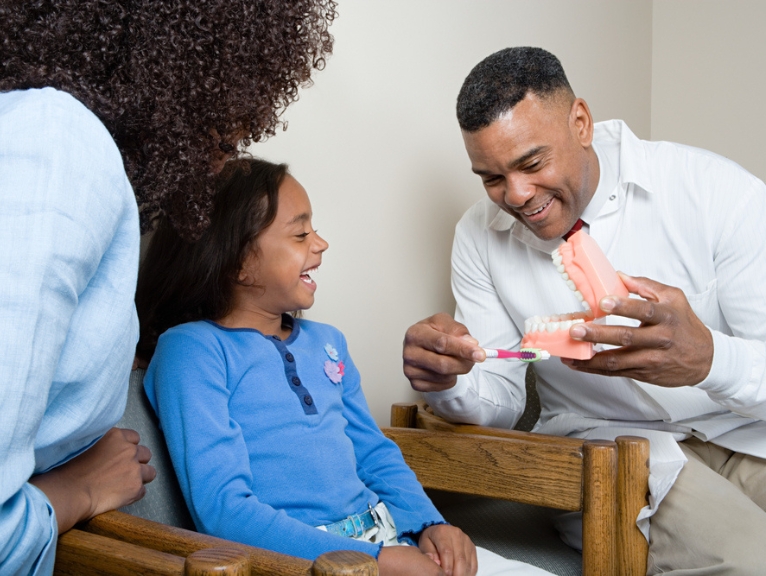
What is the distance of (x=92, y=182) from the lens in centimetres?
76

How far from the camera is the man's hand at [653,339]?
130 cm

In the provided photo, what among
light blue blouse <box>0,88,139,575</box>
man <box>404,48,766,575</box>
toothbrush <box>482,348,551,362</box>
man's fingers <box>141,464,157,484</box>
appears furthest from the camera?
man <box>404,48,766,575</box>

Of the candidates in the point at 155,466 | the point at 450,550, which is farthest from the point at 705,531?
the point at 155,466

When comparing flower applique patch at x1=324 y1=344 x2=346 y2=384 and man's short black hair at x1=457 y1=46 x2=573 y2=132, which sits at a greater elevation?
man's short black hair at x1=457 y1=46 x2=573 y2=132

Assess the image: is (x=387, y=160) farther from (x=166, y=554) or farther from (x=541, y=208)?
(x=166, y=554)

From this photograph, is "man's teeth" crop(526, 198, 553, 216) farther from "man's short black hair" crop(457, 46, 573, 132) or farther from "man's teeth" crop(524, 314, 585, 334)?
"man's teeth" crop(524, 314, 585, 334)

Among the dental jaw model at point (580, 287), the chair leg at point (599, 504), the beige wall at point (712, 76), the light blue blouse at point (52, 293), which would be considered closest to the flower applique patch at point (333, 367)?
the dental jaw model at point (580, 287)

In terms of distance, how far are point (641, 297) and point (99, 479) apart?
3.38ft

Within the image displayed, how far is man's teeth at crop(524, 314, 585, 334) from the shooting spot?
53.9 inches

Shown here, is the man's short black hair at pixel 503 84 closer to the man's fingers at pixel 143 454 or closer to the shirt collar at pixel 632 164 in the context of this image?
the shirt collar at pixel 632 164

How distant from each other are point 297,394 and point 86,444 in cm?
44

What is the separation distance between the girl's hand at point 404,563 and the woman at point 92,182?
14.9 inches

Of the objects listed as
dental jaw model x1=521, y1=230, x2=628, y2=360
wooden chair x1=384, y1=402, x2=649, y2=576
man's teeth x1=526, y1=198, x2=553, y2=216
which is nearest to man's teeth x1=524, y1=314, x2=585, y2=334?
dental jaw model x1=521, y1=230, x2=628, y2=360

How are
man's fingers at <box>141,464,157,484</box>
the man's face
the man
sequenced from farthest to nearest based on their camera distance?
the man's face, the man, man's fingers at <box>141,464,157,484</box>
